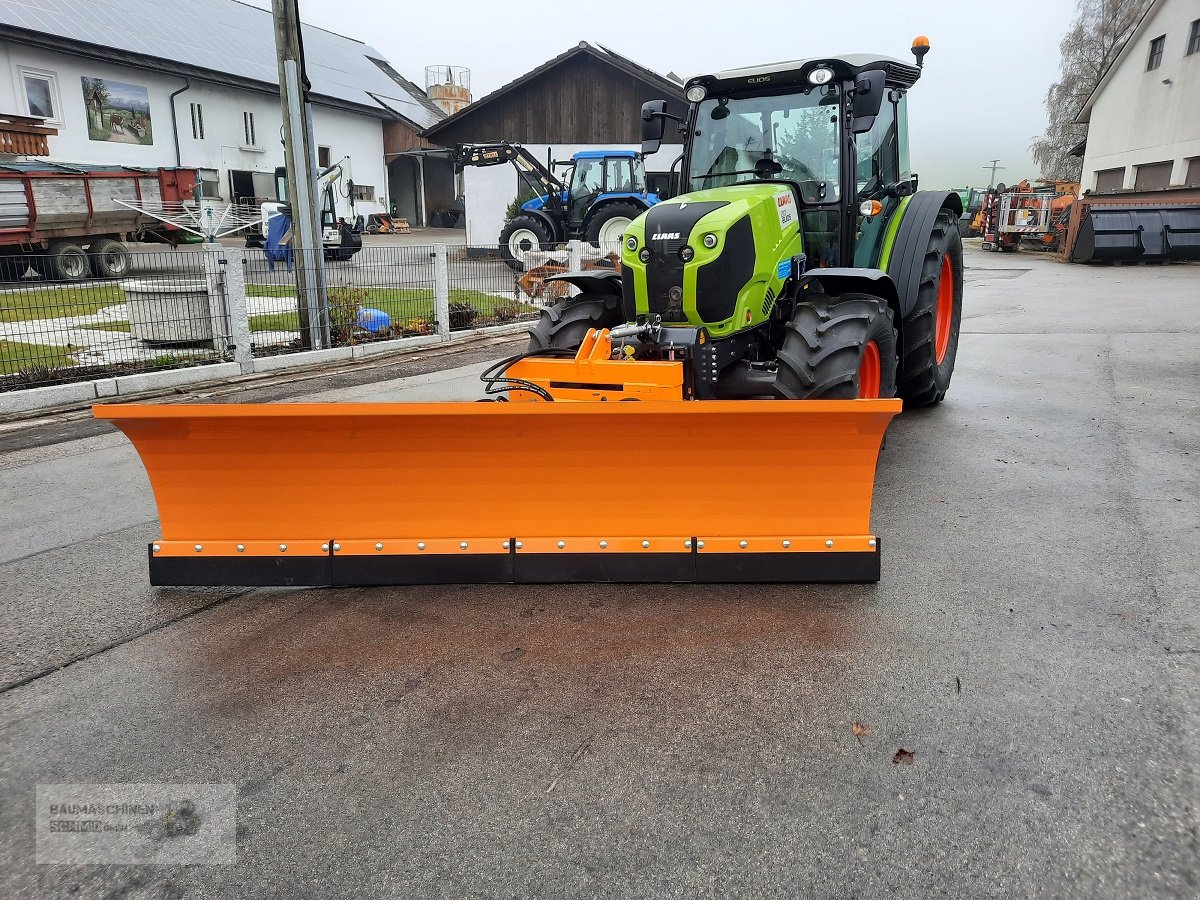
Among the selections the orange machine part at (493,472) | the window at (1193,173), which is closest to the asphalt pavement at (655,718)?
the orange machine part at (493,472)

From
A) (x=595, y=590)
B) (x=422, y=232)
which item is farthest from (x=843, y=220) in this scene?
(x=422, y=232)

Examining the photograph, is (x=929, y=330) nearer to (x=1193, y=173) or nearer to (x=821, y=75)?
(x=821, y=75)

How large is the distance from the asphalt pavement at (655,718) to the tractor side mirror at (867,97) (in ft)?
7.38

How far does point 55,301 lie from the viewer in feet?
26.0

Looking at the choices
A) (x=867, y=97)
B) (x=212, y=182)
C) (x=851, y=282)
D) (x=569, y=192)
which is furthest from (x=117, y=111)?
(x=851, y=282)

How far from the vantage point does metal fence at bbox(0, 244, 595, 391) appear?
25.7 ft

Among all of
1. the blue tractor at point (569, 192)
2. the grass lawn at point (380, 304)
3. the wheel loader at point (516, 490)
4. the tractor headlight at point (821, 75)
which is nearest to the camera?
the wheel loader at point (516, 490)

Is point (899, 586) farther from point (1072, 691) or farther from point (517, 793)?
point (517, 793)

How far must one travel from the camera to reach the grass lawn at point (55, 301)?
7461 mm

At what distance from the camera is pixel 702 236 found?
4.44 m

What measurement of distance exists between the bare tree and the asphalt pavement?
43621 mm

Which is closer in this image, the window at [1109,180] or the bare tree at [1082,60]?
the window at [1109,180]

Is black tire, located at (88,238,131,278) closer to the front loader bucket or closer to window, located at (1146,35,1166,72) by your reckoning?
the front loader bucket

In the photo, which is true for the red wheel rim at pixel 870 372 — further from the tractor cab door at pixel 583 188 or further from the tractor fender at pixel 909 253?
the tractor cab door at pixel 583 188
